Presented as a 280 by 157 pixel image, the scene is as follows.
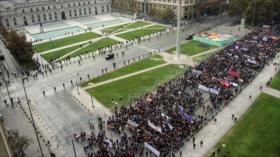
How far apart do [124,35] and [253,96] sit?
50.1m

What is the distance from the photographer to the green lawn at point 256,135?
3403 centimetres

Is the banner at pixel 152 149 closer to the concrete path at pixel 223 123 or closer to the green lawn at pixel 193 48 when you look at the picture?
the concrete path at pixel 223 123

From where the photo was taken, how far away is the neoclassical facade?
10081 centimetres

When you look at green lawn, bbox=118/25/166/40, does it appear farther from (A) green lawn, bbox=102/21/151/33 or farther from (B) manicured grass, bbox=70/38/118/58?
(A) green lawn, bbox=102/21/151/33

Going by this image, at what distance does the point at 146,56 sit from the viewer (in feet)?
223

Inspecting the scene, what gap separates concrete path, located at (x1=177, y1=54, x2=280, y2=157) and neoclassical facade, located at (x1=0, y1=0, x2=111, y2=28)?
85.9 meters

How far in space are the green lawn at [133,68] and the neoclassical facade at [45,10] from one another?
205ft

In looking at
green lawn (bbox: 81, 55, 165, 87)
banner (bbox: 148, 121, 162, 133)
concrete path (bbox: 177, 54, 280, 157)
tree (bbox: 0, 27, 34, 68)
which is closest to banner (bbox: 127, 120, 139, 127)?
banner (bbox: 148, 121, 162, 133)

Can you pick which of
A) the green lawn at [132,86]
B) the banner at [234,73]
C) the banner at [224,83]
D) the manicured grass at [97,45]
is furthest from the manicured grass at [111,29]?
the banner at [224,83]

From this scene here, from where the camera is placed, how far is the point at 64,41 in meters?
83.1

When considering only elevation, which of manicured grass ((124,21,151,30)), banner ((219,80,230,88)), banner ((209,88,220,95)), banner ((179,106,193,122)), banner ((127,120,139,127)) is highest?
manicured grass ((124,21,151,30))

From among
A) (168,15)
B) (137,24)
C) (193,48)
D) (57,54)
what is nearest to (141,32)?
(137,24)

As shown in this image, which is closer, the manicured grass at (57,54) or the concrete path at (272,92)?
the concrete path at (272,92)

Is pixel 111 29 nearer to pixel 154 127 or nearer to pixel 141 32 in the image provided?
pixel 141 32
